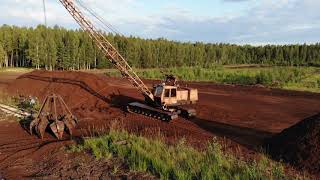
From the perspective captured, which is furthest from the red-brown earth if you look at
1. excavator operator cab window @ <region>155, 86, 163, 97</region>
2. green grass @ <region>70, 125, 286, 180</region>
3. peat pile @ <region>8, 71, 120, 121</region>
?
green grass @ <region>70, 125, 286, 180</region>

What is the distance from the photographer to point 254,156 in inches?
596

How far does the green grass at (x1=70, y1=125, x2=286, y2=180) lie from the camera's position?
12.0 metres

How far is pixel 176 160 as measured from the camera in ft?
44.2

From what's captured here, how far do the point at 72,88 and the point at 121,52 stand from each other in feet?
246

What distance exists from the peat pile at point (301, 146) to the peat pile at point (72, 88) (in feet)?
49.2

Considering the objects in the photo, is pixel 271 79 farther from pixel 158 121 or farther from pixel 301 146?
pixel 301 146

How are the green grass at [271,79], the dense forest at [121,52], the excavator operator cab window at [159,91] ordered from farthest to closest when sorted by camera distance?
the dense forest at [121,52], the green grass at [271,79], the excavator operator cab window at [159,91]

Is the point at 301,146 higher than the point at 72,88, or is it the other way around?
the point at 72,88

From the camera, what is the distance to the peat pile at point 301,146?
1396cm

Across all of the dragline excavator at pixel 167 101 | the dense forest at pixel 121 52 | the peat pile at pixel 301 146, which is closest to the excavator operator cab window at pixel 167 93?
the dragline excavator at pixel 167 101

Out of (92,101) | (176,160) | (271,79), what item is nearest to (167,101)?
(92,101)

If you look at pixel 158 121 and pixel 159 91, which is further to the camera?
pixel 159 91

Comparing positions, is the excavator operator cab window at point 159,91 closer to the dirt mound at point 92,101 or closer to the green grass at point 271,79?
the dirt mound at point 92,101

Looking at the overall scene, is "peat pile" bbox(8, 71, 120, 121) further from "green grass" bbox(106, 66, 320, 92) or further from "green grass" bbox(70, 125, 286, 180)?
"green grass" bbox(106, 66, 320, 92)
